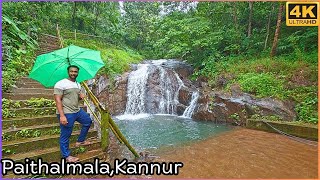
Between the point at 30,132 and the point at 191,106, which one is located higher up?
the point at 30,132

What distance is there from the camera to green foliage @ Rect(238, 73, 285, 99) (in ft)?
32.9

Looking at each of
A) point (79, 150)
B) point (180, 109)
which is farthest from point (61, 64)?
point (180, 109)

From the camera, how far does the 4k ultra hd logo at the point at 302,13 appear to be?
466 centimetres

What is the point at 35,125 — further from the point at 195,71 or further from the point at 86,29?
the point at 86,29

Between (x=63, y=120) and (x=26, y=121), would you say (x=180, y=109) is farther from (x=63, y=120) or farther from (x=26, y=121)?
(x=63, y=120)

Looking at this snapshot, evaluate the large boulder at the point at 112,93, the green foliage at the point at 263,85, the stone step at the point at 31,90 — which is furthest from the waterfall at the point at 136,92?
the stone step at the point at 31,90

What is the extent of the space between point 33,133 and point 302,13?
5929mm

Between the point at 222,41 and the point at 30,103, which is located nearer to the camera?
the point at 30,103

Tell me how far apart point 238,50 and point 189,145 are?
9751 millimetres

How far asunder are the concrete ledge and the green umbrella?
6.51 m

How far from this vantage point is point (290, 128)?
25.5 feet

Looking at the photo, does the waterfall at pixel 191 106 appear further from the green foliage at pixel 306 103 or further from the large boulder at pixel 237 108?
the green foliage at pixel 306 103

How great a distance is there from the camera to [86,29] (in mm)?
22875

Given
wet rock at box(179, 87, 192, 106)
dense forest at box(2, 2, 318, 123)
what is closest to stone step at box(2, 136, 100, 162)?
dense forest at box(2, 2, 318, 123)
